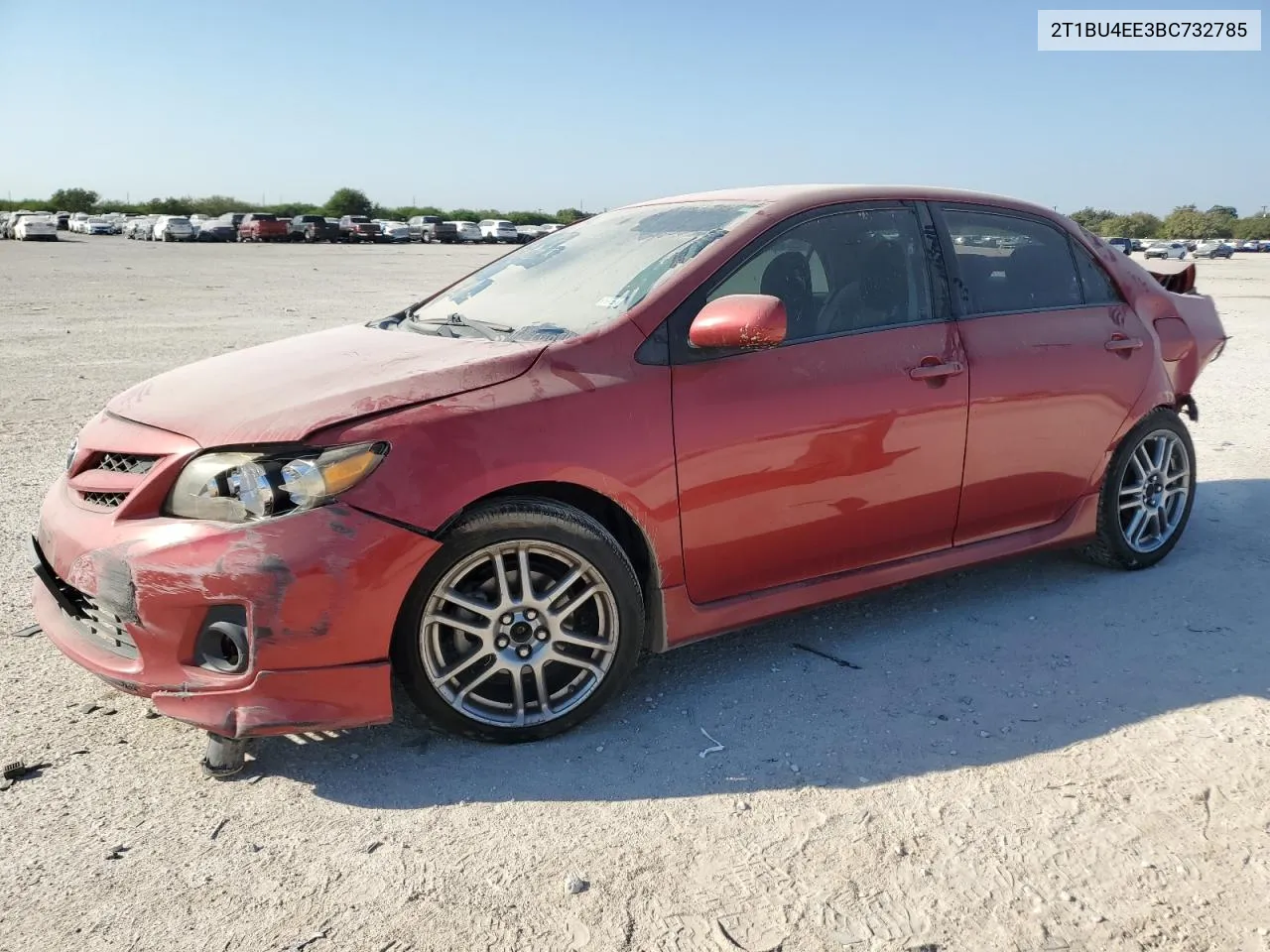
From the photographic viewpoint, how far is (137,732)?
3.18m

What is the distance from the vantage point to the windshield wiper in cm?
354

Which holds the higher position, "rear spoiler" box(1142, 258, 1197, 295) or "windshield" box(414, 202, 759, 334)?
"windshield" box(414, 202, 759, 334)

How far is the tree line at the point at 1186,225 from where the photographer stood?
84.9 metres

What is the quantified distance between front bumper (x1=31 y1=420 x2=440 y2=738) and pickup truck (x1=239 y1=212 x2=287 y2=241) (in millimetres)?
58938

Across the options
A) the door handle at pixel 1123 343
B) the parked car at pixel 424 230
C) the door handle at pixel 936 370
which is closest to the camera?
the door handle at pixel 936 370

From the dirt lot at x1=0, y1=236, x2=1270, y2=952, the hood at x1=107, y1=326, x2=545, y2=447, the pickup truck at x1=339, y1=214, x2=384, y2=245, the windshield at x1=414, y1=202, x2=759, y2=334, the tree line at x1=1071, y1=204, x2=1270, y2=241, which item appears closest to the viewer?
the dirt lot at x1=0, y1=236, x2=1270, y2=952

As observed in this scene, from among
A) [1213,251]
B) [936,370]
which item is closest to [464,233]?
[1213,251]

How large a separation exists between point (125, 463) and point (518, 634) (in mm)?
1284

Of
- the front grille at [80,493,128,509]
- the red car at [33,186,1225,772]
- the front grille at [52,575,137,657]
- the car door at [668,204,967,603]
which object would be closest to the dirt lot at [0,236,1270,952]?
the red car at [33,186,1225,772]

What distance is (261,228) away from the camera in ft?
186

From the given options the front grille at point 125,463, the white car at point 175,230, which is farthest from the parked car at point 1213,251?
the front grille at point 125,463

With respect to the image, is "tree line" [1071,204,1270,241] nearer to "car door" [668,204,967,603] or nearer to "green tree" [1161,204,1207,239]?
"green tree" [1161,204,1207,239]

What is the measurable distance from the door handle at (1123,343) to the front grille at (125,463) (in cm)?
374

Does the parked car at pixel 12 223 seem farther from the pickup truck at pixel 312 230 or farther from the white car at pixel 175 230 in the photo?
the pickup truck at pixel 312 230
